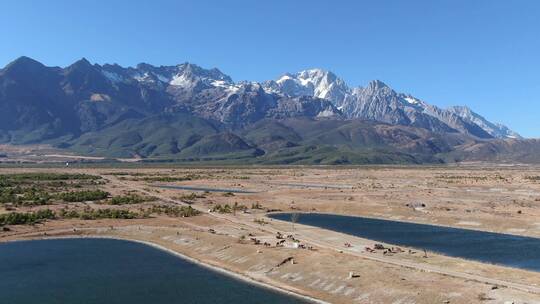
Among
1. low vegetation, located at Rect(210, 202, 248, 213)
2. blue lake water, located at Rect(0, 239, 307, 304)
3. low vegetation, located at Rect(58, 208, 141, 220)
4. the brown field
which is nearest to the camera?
the brown field

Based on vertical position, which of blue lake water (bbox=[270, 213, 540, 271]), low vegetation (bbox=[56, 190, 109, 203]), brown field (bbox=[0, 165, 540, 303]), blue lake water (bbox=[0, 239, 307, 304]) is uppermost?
low vegetation (bbox=[56, 190, 109, 203])

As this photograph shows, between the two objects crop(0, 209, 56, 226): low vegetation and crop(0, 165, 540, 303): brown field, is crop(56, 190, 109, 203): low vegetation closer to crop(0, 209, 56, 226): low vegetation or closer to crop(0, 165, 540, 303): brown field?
crop(0, 165, 540, 303): brown field

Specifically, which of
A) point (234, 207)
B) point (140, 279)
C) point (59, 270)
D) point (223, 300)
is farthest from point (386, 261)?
point (234, 207)

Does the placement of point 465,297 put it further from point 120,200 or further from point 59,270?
point 120,200

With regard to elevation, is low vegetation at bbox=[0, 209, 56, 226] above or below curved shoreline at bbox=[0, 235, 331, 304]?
above

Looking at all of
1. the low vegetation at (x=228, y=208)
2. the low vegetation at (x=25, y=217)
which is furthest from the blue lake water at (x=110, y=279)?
the low vegetation at (x=228, y=208)

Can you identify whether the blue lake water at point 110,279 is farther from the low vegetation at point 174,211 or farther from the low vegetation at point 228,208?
the low vegetation at point 228,208

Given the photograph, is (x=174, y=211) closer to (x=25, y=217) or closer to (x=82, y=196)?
(x=25, y=217)

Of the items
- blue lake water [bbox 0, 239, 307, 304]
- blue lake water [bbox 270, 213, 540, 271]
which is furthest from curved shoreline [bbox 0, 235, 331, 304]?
blue lake water [bbox 270, 213, 540, 271]
